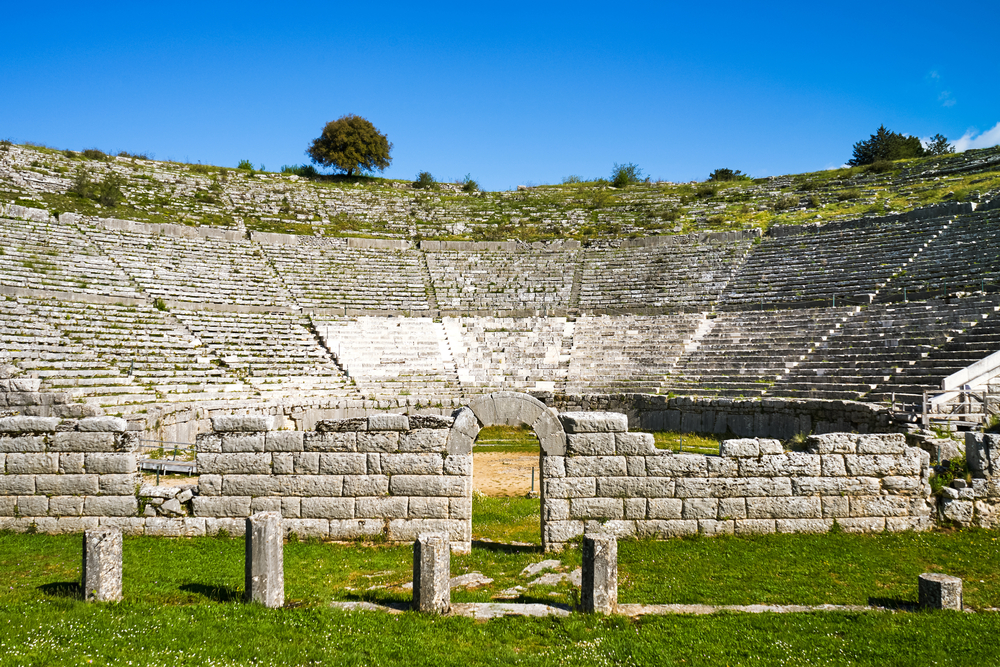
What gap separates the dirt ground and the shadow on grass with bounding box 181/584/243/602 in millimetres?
6935

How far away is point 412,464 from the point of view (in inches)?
344

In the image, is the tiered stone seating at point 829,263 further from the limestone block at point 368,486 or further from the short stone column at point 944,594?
the limestone block at point 368,486

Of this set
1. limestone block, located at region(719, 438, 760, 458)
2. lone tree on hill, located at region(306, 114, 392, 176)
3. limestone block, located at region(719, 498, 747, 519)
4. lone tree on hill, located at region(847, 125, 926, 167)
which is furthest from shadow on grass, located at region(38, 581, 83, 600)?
lone tree on hill, located at region(847, 125, 926, 167)

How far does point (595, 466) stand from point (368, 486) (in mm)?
3185

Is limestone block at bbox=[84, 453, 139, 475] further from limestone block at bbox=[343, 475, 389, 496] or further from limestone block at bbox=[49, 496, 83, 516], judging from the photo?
limestone block at bbox=[343, 475, 389, 496]

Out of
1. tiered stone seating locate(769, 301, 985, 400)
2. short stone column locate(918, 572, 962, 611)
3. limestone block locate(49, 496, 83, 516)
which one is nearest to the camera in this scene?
short stone column locate(918, 572, 962, 611)

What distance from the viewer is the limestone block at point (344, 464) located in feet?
28.8

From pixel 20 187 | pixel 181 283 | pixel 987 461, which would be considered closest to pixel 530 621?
pixel 987 461

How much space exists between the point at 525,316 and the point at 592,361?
16.9 feet

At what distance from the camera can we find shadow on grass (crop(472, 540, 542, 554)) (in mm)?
8562

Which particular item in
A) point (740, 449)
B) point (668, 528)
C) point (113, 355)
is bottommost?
point (668, 528)

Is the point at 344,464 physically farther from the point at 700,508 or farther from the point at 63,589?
the point at 700,508

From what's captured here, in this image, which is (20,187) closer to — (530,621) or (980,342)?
(530,621)

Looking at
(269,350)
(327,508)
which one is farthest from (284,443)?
(269,350)
